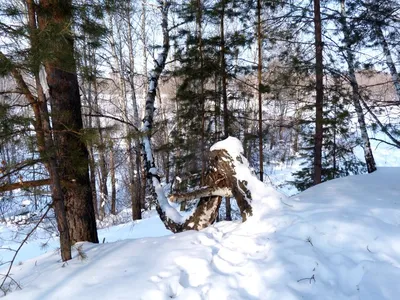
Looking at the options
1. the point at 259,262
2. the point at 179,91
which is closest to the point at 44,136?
the point at 259,262

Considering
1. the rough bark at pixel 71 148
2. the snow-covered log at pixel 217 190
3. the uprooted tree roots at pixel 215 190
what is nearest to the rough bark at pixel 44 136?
the rough bark at pixel 71 148

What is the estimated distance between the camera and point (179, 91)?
8.22 meters

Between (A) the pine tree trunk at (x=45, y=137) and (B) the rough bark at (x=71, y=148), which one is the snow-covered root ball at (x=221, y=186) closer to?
(B) the rough bark at (x=71, y=148)

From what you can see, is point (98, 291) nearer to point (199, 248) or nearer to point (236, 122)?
point (199, 248)

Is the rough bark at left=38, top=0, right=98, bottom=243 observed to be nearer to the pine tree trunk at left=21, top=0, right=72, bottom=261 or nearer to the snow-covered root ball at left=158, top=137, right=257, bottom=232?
the pine tree trunk at left=21, top=0, right=72, bottom=261

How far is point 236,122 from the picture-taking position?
324 inches

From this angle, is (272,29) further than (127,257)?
Yes

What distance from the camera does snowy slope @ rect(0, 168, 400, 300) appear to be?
190 cm

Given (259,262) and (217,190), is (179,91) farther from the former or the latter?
(259,262)

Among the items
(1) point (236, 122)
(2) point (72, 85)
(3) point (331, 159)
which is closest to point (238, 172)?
(2) point (72, 85)

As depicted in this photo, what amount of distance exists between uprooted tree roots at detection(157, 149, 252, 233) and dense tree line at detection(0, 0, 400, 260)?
0.08 ft

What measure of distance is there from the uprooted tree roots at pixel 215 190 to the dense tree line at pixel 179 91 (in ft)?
0.08

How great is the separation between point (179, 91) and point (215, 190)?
521 cm

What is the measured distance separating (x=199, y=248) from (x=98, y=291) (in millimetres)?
1012
